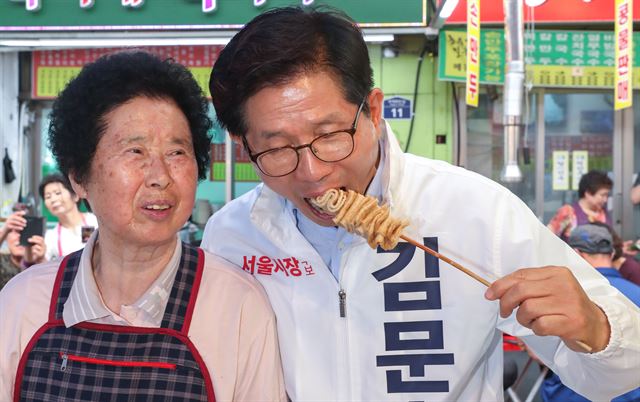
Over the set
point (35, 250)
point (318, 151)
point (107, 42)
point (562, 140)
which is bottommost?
point (35, 250)

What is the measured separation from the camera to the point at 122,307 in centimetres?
200

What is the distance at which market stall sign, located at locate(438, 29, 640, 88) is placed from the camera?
8383 mm

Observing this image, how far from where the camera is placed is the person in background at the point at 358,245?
195 centimetres

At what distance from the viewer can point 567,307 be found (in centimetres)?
162

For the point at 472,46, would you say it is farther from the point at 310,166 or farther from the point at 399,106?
the point at 310,166

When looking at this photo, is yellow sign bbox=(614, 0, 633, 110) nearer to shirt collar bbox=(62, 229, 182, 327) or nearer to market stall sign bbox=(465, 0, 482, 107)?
market stall sign bbox=(465, 0, 482, 107)

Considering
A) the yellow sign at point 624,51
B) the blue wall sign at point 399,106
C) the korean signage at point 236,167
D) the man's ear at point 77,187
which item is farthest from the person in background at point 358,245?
the korean signage at point 236,167

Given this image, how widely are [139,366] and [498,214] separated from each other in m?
1.24

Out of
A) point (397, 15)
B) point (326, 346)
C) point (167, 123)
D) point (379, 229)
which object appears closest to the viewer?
point (379, 229)

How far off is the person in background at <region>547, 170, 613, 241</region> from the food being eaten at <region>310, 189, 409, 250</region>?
6.17 meters

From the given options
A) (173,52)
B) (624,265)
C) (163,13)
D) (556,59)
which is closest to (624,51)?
(556,59)

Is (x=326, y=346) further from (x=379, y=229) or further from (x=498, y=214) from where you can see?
(x=498, y=214)

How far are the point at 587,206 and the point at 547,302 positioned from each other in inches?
264

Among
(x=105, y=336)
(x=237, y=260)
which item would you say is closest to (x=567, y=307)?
(x=237, y=260)
